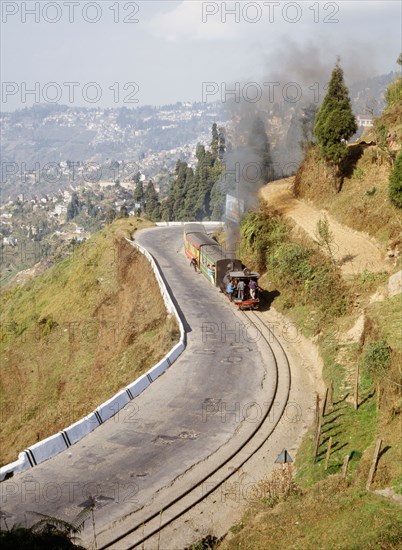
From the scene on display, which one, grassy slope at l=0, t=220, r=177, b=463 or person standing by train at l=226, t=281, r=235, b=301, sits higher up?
person standing by train at l=226, t=281, r=235, b=301

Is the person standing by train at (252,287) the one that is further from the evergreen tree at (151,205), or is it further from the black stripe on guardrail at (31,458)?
the evergreen tree at (151,205)

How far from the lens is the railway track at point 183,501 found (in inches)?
555

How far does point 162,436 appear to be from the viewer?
1925 centimetres

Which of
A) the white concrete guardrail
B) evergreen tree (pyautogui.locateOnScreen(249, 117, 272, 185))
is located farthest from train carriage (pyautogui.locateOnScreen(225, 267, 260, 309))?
evergreen tree (pyautogui.locateOnScreen(249, 117, 272, 185))

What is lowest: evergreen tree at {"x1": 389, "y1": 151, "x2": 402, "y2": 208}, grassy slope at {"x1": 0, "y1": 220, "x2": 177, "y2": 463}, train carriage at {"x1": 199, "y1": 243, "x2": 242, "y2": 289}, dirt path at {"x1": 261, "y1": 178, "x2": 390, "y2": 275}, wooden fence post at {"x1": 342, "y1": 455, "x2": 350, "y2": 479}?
grassy slope at {"x1": 0, "y1": 220, "x2": 177, "y2": 463}

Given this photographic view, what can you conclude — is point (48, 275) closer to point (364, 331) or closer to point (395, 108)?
point (395, 108)

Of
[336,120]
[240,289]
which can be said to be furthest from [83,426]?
[336,120]

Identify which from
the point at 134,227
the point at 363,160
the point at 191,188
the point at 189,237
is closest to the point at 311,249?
the point at 363,160

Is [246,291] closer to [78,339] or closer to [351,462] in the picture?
[78,339]

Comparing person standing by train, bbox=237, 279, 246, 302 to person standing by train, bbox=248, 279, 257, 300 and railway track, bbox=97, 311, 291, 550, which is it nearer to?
person standing by train, bbox=248, 279, 257, 300

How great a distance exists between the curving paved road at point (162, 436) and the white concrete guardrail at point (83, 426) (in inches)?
9.8

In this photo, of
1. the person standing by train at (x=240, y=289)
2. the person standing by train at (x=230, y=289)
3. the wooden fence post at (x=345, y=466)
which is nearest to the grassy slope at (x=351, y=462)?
the wooden fence post at (x=345, y=466)

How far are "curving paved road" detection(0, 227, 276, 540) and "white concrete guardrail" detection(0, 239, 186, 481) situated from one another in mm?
248

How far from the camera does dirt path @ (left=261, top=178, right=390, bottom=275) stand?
30984mm
